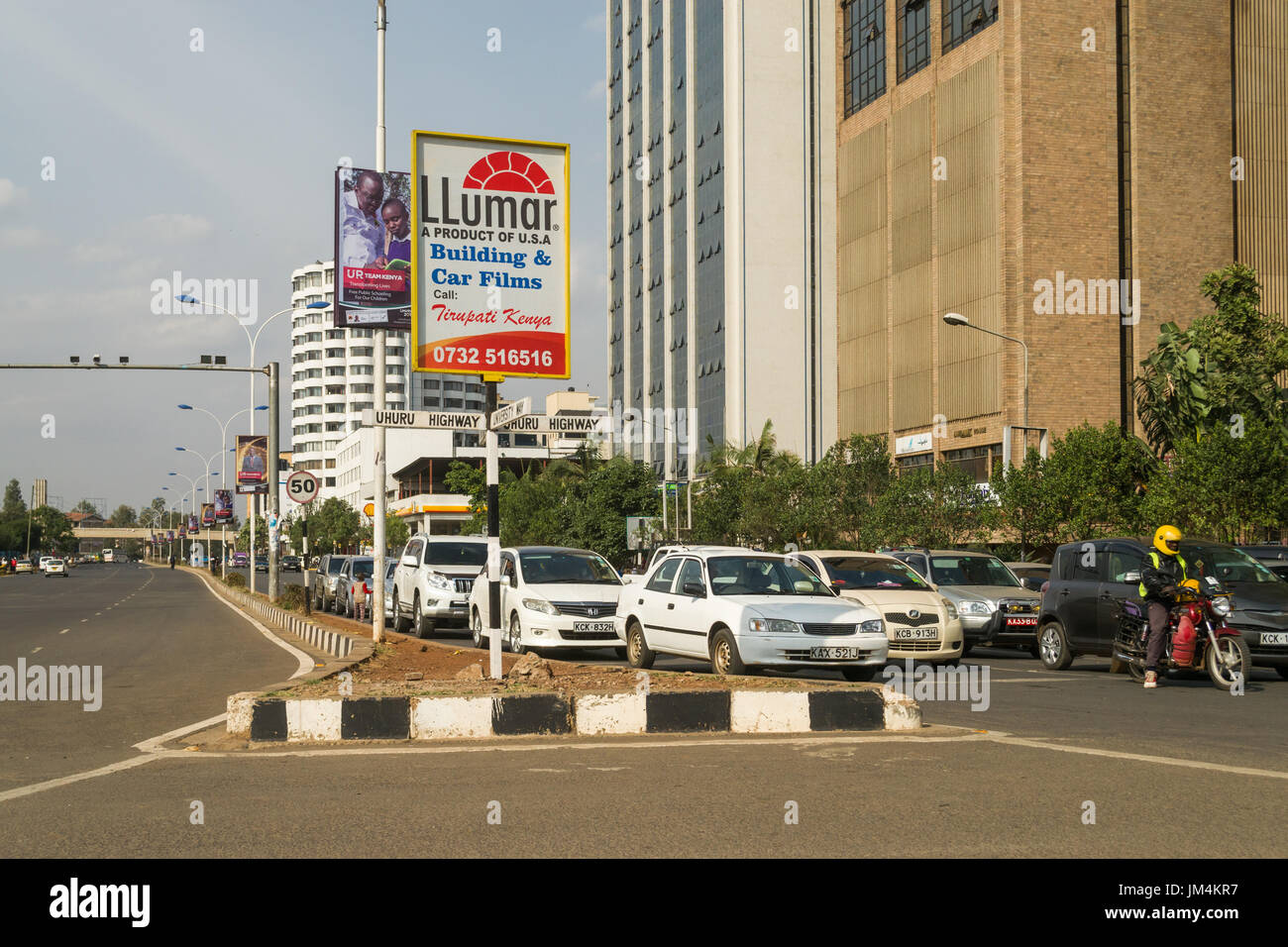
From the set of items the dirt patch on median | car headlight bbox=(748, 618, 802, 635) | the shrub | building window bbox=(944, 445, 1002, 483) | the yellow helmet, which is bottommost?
the shrub

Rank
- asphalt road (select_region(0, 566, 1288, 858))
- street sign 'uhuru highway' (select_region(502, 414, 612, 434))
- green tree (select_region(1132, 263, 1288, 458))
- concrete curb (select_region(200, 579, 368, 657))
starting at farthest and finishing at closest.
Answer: green tree (select_region(1132, 263, 1288, 458)), concrete curb (select_region(200, 579, 368, 657)), street sign 'uhuru highway' (select_region(502, 414, 612, 434)), asphalt road (select_region(0, 566, 1288, 858))

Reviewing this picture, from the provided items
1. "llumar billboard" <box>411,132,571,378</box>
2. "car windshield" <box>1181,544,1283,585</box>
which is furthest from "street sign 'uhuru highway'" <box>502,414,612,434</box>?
"car windshield" <box>1181,544,1283,585</box>

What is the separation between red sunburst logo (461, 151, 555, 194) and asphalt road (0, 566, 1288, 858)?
5.51m

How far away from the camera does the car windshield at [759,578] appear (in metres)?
14.1

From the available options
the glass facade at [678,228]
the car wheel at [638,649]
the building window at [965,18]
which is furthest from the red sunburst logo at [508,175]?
the glass facade at [678,228]

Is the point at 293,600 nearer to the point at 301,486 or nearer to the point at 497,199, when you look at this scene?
the point at 301,486

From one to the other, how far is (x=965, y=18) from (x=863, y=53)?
33.6 ft

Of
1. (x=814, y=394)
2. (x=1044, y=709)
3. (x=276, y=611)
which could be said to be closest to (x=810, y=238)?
(x=814, y=394)

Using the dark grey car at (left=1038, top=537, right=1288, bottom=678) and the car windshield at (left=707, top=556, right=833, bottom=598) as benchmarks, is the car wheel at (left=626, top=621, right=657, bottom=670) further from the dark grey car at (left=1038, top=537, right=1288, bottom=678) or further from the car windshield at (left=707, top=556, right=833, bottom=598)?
the dark grey car at (left=1038, top=537, right=1288, bottom=678)

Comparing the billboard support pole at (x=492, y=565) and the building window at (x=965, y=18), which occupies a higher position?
the building window at (x=965, y=18)

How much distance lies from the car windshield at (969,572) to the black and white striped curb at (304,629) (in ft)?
33.9

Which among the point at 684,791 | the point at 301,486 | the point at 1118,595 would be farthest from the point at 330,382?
the point at 684,791

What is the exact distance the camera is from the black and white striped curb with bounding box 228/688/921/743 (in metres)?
9.41

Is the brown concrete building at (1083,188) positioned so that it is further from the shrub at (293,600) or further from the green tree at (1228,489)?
the shrub at (293,600)
